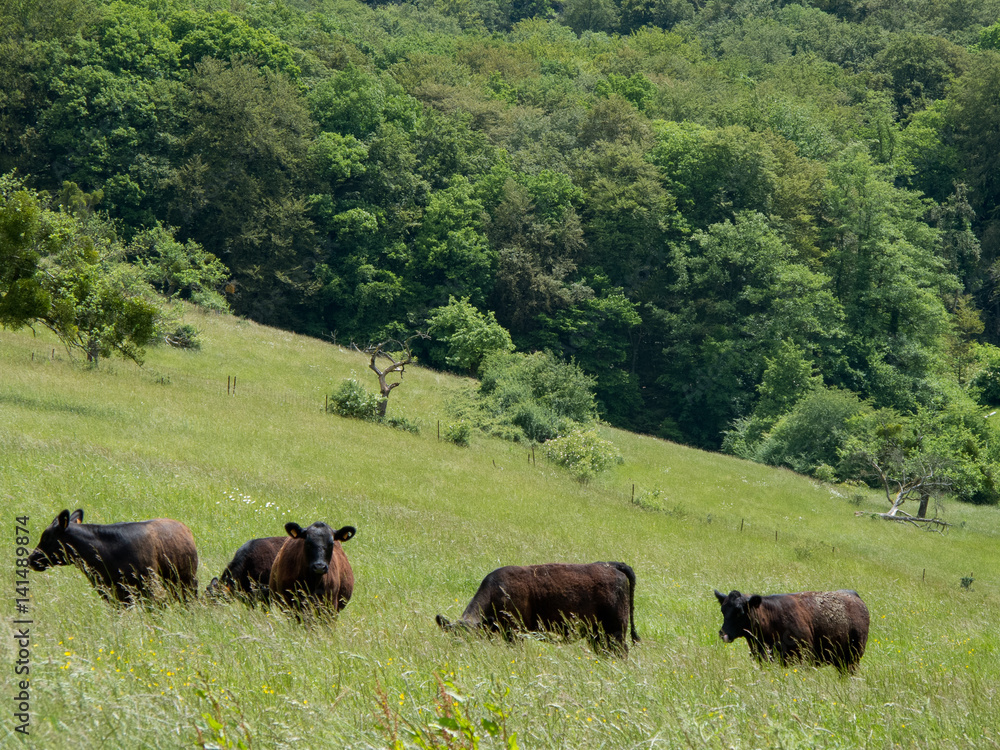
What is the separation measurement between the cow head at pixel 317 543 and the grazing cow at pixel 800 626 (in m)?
4.14

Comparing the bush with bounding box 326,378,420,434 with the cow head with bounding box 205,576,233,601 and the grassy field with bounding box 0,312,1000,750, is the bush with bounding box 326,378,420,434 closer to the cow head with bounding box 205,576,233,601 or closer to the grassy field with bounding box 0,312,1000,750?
the grassy field with bounding box 0,312,1000,750

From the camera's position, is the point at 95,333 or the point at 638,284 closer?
the point at 95,333

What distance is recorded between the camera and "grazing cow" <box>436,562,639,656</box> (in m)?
9.30

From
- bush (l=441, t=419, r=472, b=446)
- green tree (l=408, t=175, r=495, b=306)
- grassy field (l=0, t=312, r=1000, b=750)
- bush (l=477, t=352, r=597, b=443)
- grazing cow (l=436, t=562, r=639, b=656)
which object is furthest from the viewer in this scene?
green tree (l=408, t=175, r=495, b=306)

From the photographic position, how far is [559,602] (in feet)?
31.4

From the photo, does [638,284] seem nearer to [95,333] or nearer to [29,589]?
[95,333]

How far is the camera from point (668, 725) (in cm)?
550

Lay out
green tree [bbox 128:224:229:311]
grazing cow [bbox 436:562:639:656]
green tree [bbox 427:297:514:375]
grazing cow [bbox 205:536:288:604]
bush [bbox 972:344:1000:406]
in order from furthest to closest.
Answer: bush [bbox 972:344:1000:406] < green tree [bbox 427:297:514:375] < green tree [bbox 128:224:229:311] < grazing cow [bbox 205:536:288:604] < grazing cow [bbox 436:562:639:656]

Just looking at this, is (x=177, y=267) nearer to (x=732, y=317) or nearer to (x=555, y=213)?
(x=555, y=213)

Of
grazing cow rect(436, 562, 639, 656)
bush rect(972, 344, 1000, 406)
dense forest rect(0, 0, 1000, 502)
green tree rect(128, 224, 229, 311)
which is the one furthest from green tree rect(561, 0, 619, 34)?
grazing cow rect(436, 562, 639, 656)

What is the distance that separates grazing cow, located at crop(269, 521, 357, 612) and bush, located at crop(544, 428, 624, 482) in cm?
2456

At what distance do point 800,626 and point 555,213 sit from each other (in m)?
59.8

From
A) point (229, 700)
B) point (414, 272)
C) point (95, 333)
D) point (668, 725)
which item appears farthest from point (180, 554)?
point (414, 272)

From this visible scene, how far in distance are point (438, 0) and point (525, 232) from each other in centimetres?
7726
